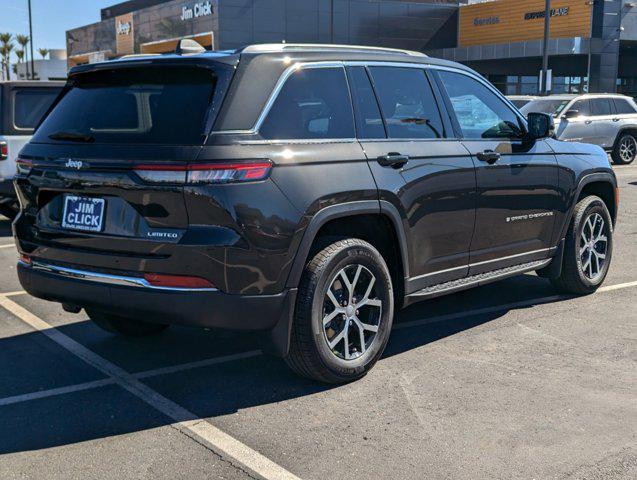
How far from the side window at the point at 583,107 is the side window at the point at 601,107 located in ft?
0.70

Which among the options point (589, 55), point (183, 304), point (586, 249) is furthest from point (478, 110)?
point (589, 55)

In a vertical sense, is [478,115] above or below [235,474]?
above

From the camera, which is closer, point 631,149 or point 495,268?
point 495,268

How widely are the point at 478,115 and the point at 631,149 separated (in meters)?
17.5

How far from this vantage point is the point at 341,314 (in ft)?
14.4

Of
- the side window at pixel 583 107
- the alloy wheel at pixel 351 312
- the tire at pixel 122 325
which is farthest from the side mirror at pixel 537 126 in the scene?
the side window at pixel 583 107

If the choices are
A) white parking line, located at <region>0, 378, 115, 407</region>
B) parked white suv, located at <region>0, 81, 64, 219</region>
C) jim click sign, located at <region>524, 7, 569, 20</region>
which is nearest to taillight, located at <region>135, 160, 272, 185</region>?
white parking line, located at <region>0, 378, 115, 407</region>

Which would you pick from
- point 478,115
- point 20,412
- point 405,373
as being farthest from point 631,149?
point 20,412

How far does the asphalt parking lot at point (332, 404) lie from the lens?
3.44 m

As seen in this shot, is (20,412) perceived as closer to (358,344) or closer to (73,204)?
(73,204)

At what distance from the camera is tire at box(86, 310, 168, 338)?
5.16m

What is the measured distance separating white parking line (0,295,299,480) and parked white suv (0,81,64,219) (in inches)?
205

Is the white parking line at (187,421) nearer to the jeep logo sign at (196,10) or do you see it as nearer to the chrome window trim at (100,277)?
the chrome window trim at (100,277)

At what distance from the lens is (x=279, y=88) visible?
4164 mm
